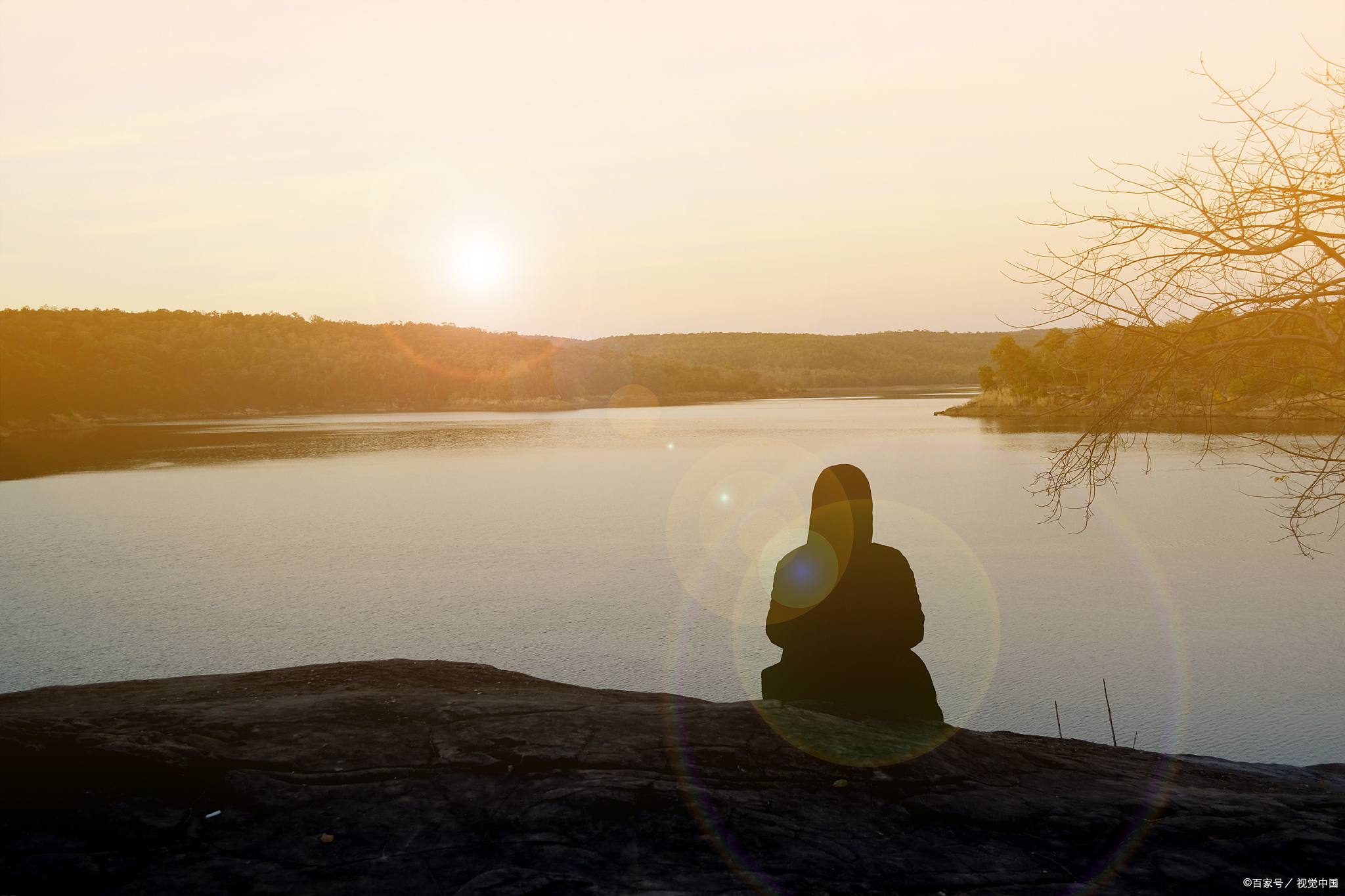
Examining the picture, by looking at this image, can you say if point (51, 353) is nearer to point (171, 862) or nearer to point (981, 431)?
point (981, 431)

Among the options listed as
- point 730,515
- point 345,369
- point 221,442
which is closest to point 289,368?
point 345,369

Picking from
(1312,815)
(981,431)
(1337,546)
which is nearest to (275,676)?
(1312,815)

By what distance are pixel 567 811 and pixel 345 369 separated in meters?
103

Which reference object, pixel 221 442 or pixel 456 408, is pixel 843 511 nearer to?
pixel 221 442

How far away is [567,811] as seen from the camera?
9.68 feet

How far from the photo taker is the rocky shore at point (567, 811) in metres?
2.61

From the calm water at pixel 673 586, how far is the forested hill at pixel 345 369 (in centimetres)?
5146

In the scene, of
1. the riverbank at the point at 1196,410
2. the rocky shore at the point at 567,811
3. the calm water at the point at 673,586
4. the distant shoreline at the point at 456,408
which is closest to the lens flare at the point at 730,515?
the calm water at the point at 673,586

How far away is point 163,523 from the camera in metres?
19.0

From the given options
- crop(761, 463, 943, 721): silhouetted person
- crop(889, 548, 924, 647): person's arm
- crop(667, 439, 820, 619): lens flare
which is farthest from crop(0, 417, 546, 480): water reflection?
crop(889, 548, 924, 647): person's arm

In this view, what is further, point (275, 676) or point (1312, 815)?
point (275, 676)

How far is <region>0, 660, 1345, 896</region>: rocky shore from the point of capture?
2609 mm

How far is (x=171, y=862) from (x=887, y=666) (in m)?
3.20

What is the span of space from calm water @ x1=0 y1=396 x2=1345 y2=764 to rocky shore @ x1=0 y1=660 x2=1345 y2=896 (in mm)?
3721
